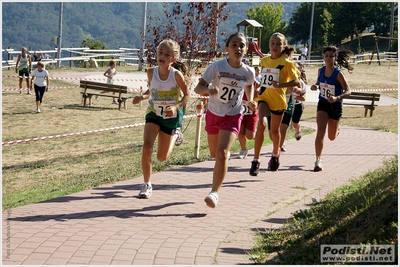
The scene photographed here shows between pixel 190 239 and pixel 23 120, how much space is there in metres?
17.1

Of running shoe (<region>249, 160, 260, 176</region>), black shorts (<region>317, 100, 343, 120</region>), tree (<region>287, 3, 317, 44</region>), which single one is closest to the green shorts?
running shoe (<region>249, 160, 260, 176</region>)

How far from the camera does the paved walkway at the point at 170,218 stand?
22.4 feet

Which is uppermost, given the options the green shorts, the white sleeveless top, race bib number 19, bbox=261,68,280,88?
race bib number 19, bbox=261,68,280,88

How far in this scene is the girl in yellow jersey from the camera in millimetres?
10675

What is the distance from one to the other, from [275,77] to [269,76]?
0.09m

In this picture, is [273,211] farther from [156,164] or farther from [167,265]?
[156,164]

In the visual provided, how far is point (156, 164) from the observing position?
12.3 meters

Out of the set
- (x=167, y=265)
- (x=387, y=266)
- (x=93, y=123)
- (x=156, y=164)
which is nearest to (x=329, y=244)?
(x=387, y=266)

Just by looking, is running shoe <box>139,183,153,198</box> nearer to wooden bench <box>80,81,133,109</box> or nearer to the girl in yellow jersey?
the girl in yellow jersey

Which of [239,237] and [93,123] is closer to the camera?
[239,237]

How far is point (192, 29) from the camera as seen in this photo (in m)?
17.5

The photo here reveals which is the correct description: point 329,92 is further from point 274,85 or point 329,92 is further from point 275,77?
point 274,85

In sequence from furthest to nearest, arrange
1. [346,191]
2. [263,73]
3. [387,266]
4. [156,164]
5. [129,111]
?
[129,111] < [156,164] < [263,73] < [346,191] < [387,266]

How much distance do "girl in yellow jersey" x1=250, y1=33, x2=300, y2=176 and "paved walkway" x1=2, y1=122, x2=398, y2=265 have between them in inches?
25.0
